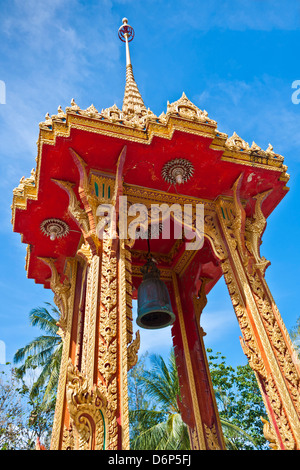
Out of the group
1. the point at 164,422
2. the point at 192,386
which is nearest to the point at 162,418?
the point at 164,422

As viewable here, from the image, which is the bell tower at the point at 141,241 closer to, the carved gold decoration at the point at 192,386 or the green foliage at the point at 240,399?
the carved gold decoration at the point at 192,386

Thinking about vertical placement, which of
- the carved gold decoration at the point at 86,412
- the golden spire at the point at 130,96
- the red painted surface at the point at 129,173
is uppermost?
the golden spire at the point at 130,96

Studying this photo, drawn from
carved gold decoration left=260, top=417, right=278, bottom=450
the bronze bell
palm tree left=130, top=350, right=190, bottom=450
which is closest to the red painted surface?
the bronze bell

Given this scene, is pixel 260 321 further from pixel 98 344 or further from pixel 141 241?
pixel 141 241

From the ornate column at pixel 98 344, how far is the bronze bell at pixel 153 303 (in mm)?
1156

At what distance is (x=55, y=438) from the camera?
220 inches

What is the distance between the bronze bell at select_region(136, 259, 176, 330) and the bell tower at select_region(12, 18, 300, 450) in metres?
0.02

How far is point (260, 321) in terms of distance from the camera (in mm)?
5473

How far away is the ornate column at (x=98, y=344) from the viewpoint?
3652mm

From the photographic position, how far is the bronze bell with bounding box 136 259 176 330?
6176 millimetres

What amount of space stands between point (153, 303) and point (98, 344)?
1.99 meters

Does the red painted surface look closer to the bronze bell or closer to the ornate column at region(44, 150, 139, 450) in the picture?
the ornate column at region(44, 150, 139, 450)

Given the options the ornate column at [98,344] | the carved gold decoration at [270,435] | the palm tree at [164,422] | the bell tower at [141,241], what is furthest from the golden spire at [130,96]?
the palm tree at [164,422]

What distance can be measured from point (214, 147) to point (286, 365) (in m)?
3.46
